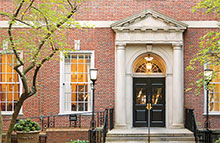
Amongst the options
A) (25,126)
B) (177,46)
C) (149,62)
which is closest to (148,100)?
(149,62)

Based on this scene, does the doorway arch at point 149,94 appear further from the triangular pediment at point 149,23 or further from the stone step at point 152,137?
the stone step at point 152,137

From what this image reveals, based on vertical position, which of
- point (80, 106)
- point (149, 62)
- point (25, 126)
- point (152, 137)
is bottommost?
point (152, 137)

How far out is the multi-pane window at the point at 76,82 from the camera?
45.9 feet

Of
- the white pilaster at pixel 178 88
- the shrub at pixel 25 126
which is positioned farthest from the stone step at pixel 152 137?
the shrub at pixel 25 126

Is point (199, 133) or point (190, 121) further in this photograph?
point (190, 121)

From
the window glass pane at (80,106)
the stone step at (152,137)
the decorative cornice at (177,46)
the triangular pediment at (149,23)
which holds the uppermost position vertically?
the triangular pediment at (149,23)

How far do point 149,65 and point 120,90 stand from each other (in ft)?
6.05

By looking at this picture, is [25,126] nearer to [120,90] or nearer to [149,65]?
[120,90]

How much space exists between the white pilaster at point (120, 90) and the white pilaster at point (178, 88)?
2132 mm

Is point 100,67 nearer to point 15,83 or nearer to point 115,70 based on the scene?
point 115,70

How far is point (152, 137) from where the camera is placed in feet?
39.0

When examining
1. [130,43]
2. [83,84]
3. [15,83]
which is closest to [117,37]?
[130,43]

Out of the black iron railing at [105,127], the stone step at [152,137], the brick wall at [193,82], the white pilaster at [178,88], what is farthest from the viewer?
the brick wall at [193,82]

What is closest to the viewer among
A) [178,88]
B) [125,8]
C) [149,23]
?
[178,88]
